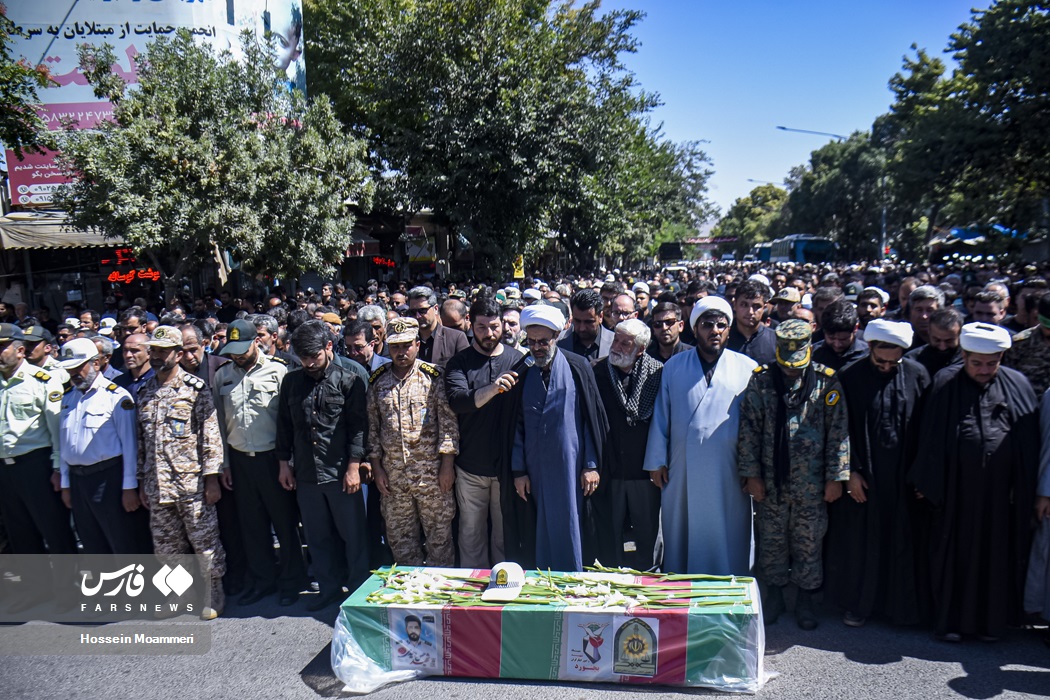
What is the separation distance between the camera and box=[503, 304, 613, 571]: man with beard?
4.54 m

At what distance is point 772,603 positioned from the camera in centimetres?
445

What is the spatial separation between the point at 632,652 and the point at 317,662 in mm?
1811

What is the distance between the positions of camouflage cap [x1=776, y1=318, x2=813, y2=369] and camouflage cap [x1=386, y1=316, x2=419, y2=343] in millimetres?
2203

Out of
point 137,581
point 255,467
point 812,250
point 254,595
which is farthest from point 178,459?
point 812,250

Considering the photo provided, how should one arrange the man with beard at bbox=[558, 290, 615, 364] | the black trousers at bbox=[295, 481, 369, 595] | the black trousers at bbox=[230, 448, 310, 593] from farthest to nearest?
the man with beard at bbox=[558, 290, 615, 364]
the black trousers at bbox=[230, 448, 310, 593]
the black trousers at bbox=[295, 481, 369, 595]

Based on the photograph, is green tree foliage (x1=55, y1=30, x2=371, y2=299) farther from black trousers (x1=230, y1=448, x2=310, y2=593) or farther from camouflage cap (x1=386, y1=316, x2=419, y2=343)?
camouflage cap (x1=386, y1=316, x2=419, y2=343)

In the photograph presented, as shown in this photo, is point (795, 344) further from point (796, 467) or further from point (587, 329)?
point (587, 329)

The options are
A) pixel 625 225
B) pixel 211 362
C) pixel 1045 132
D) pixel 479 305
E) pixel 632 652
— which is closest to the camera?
pixel 632 652

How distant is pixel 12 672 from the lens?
4.32 meters

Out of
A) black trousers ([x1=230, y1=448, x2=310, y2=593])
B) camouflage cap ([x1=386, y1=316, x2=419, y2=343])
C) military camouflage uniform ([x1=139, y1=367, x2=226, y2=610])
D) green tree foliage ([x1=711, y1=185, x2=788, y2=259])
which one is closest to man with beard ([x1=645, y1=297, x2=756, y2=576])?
camouflage cap ([x1=386, y1=316, x2=419, y2=343])

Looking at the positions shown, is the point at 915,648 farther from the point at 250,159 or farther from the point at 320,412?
the point at 250,159

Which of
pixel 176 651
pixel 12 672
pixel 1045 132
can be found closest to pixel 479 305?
pixel 176 651

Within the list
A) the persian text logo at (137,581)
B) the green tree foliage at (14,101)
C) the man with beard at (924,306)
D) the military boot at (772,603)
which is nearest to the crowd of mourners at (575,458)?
the military boot at (772,603)

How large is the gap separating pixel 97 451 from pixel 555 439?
3042 mm
